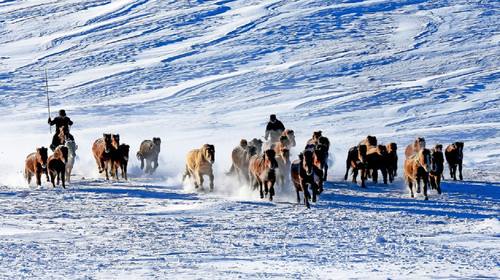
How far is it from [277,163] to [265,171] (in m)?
0.58

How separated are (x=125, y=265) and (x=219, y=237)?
241 cm

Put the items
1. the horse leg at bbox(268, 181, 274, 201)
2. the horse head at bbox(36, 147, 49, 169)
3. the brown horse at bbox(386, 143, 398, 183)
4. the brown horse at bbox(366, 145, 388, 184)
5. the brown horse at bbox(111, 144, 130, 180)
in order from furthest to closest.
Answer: the brown horse at bbox(111, 144, 130, 180) < the brown horse at bbox(386, 143, 398, 183) < the brown horse at bbox(366, 145, 388, 184) < the horse head at bbox(36, 147, 49, 169) < the horse leg at bbox(268, 181, 274, 201)

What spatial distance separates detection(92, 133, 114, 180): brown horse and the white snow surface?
489 millimetres

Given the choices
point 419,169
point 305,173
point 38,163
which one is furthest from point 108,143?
point 419,169

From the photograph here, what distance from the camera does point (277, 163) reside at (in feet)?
61.7

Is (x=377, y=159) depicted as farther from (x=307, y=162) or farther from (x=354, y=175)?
(x=307, y=162)

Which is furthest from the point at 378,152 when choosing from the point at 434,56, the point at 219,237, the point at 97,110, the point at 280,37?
the point at 280,37

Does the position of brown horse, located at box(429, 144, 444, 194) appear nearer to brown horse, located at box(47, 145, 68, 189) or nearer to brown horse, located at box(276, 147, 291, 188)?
brown horse, located at box(276, 147, 291, 188)

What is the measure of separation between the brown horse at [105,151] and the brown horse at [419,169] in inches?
262

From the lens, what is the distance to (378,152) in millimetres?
21391

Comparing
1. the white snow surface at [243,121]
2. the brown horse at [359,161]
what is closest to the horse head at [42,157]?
the white snow surface at [243,121]

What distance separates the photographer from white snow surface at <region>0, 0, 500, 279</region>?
12898 millimetres

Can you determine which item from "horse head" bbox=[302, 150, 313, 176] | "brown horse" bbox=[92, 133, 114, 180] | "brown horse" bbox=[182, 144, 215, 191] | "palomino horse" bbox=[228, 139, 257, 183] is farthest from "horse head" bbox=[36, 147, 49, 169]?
"horse head" bbox=[302, 150, 313, 176]

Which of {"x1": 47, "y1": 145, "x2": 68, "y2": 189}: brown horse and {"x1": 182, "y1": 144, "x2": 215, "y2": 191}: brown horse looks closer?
{"x1": 182, "y1": 144, "x2": 215, "y2": 191}: brown horse
